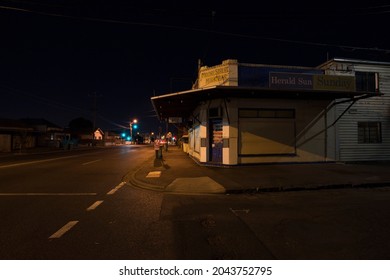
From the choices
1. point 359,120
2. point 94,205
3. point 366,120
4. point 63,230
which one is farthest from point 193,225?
point 366,120

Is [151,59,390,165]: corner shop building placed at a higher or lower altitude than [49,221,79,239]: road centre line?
higher

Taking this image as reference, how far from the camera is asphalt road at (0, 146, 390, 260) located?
4469mm

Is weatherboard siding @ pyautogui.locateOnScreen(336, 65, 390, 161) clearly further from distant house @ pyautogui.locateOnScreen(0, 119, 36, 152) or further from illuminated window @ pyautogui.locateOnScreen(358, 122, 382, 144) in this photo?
distant house @ pyautogui.locateOnScreen(0, 119, 36, 152)

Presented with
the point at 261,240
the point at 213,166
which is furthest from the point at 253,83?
the point at 261,240

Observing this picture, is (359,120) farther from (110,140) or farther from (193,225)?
(110,140)

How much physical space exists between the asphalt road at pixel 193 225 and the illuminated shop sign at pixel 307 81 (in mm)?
6398

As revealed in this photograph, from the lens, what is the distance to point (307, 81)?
47.5 feet

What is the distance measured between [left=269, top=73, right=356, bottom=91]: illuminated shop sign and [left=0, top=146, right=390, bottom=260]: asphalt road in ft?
21.0

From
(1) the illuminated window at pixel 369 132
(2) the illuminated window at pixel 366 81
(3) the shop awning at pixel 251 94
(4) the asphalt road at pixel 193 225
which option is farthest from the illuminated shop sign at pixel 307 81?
(4) the asphalt road at pixel 193 225

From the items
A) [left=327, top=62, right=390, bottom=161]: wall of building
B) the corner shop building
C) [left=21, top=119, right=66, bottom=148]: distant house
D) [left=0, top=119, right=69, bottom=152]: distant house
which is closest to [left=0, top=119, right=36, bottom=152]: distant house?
[left=0, top=119, right=69, bottom=152]: distant house

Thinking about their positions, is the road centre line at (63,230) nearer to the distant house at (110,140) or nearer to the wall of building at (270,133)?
the wall of building at (270,133)

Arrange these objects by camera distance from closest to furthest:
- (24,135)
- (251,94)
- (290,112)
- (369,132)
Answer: (251,94) < (290,112) < (369,132) < (24,135)

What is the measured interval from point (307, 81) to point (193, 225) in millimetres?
11219

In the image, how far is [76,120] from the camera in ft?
359
